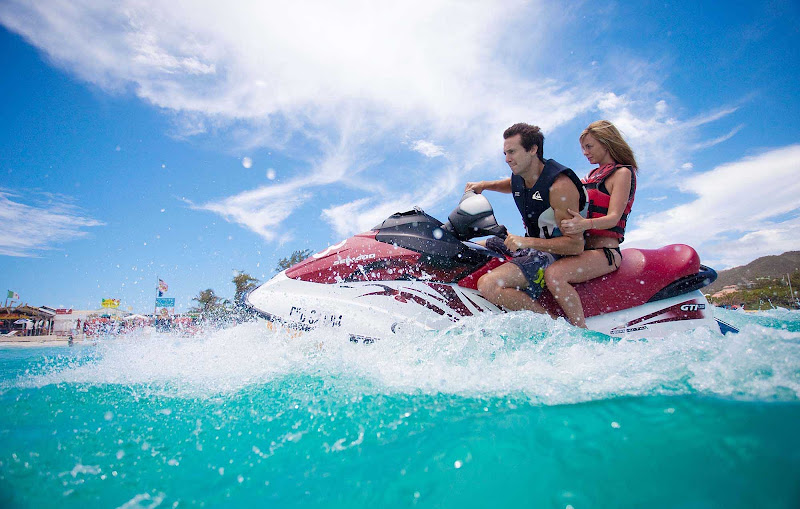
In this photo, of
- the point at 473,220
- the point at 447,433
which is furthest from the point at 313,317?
the point at 447,433

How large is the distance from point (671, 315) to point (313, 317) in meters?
2.51

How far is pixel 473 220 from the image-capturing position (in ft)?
8.12

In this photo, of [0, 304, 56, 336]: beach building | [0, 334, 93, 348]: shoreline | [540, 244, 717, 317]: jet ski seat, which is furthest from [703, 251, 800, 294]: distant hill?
[0, 304, 56, 336]: beach building

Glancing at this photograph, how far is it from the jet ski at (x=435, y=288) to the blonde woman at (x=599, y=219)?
5.3 inches

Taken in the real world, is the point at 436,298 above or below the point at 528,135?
below

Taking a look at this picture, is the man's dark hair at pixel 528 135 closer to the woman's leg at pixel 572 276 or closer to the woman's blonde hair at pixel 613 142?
the woman's blonde hair at pixel 613 142

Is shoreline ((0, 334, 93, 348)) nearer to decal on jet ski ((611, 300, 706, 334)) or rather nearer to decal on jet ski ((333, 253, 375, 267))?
decal on jet ski ((333, 253, 375, 267))

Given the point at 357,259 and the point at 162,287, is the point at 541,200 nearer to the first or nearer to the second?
the point at 357,259

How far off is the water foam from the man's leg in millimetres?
250

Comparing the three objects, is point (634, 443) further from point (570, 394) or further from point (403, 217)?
point (403, 217)

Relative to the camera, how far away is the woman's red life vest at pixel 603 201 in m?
2.49

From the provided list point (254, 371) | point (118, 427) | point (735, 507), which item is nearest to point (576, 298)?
point (735, 507)

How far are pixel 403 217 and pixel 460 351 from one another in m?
1.19

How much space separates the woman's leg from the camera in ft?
7.76
